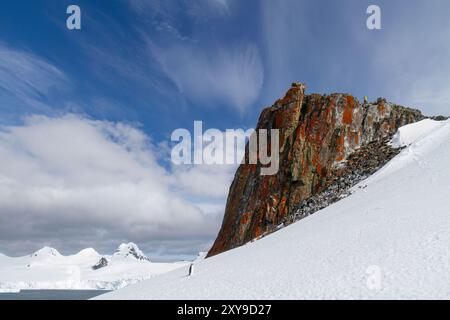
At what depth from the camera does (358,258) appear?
17.6m

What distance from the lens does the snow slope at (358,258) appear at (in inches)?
552

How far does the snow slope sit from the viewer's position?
46.0 feet

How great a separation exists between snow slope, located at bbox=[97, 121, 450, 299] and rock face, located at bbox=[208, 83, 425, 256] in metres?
13.8

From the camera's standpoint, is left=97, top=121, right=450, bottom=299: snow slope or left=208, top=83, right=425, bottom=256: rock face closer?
left=97, top=121, right=450, bottom=299: snow slope

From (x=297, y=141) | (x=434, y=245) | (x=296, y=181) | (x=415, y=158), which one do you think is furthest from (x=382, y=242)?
(x=297, y=141)

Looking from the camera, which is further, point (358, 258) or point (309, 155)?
point (309, 155)

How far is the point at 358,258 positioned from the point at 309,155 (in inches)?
1301

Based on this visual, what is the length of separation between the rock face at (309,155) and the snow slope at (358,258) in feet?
45.4

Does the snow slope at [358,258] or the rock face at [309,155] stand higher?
the rock face at [309,155]

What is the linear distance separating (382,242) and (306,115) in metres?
37.0

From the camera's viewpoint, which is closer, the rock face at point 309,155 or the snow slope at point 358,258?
the snow slope at point 358,258
